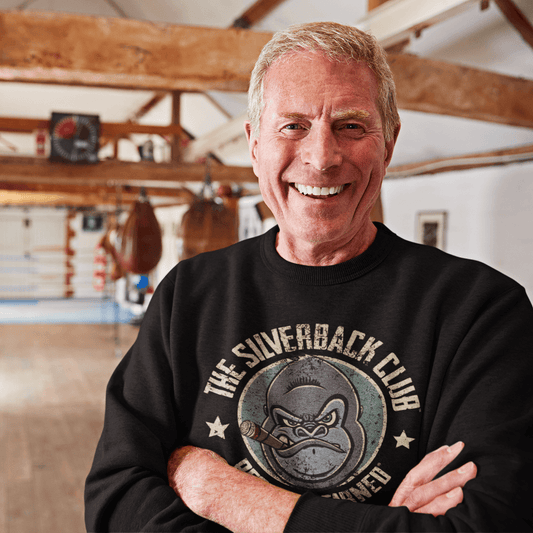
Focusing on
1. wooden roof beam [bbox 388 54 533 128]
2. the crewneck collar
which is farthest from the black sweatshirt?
wooden roof beam [bbox 388 54 533 128]

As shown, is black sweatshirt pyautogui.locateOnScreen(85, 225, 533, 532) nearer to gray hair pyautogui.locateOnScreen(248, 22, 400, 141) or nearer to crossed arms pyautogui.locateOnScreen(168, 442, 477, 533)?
crossed arms pyautogui.locateOnScreen(168, 442, 477, 533)

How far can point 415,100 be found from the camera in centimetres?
258

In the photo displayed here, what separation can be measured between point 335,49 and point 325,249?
326 mm

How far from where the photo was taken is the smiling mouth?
0.92 m

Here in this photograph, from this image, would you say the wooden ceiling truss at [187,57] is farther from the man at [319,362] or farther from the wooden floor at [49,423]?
the wooden floor at [49,423]

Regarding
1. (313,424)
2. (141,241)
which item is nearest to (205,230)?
(141,241)

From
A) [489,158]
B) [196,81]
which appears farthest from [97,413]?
[489,158]

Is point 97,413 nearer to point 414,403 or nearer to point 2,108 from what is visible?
point 414,403

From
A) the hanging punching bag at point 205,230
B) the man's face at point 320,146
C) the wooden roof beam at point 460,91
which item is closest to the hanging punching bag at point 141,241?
the hanging punching bag at point 205,230

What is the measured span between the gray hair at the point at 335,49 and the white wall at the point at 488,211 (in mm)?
3231

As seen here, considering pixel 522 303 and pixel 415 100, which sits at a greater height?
pixel 415 100

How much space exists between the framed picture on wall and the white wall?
1.7 inches

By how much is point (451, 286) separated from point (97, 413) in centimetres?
459

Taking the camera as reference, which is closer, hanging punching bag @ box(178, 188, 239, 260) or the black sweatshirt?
the black sweatshirt
